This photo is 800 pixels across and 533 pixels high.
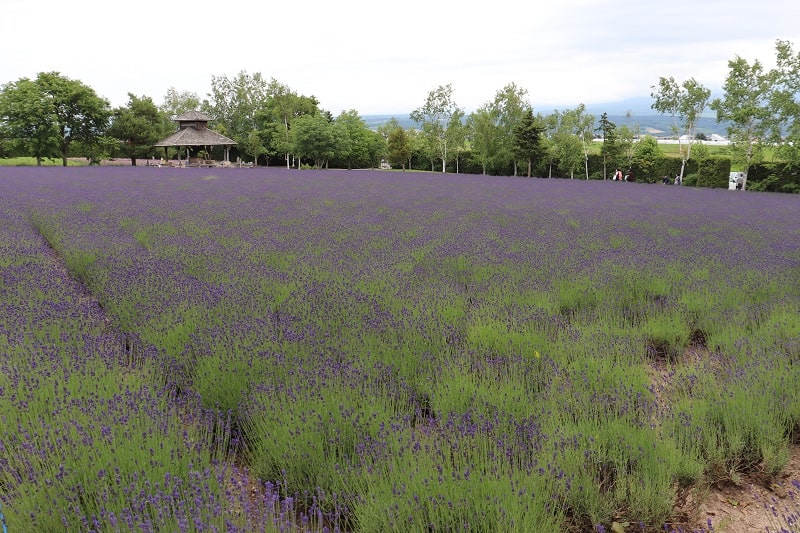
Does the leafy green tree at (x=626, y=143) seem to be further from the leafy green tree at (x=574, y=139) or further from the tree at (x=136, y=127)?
the tree at (x=136, y=127)

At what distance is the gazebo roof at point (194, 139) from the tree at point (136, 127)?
7821 mm

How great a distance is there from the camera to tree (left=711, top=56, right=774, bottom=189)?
21.9 metres

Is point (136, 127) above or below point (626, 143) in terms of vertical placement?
above

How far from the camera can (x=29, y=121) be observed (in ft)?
129

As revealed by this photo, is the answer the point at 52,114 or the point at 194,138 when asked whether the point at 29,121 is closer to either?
the point at 52,114

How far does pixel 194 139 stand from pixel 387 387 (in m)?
40.4

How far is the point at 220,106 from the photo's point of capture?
6069 centimetres

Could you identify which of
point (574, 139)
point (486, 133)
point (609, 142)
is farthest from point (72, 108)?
point (609, 142)

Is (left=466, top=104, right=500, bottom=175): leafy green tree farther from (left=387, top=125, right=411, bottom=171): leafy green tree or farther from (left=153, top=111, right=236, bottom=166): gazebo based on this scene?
(left=153, top=111, right=236, bottom=166): gazebo

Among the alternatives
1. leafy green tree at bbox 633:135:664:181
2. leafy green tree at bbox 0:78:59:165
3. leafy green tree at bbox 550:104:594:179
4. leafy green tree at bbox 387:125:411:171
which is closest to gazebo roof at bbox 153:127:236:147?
leafy green tree at bbox 0:78:59:165

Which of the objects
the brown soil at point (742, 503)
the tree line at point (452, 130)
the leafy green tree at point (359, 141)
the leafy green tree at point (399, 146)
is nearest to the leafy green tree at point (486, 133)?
the tree line at point (452, 130)

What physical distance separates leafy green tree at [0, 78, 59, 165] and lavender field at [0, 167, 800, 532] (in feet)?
Result: 137

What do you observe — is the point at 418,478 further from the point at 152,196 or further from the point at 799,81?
the point at 799,81

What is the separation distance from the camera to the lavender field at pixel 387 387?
1954 mm
